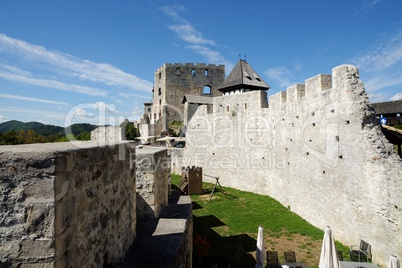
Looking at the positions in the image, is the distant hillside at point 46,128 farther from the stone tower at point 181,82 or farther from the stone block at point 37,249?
the stone block at point 37,249

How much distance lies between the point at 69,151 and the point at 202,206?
10862 millimetres

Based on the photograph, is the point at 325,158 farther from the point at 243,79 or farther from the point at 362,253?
the point at 243,79

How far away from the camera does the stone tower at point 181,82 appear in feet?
140

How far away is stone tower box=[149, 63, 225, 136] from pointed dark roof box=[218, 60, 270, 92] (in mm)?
17830

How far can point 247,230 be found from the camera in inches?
366

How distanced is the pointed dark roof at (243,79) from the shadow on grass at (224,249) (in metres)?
15.6

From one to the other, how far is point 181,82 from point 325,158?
36.5 meters

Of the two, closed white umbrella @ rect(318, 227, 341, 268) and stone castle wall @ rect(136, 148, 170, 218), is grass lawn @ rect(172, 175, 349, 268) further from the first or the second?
stone castle wall @ rect(136, 148, 170, 218)

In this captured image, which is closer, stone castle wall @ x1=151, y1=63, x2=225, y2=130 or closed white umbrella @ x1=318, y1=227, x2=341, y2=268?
closed white umbrella @ x1=318, y1=227, x2=341, y2=268

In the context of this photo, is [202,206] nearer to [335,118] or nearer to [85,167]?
[335,118]

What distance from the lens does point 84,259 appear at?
249 centimetres

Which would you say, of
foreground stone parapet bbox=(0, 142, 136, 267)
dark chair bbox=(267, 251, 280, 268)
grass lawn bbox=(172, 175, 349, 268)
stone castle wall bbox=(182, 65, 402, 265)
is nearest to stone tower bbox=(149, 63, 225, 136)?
stone castle wall bbox=(182, 65, 402, 265)

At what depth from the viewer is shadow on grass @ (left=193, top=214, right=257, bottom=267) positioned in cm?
664

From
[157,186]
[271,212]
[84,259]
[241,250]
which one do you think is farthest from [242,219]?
[84,259]
